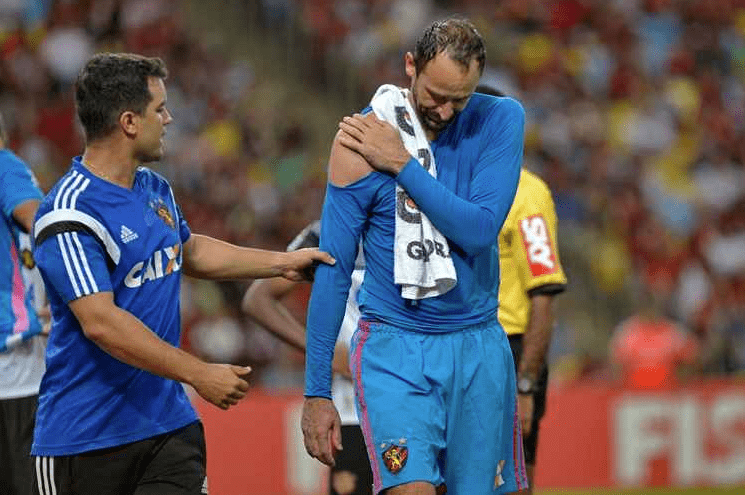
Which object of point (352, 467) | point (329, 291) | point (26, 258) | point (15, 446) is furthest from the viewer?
point (352, 467)

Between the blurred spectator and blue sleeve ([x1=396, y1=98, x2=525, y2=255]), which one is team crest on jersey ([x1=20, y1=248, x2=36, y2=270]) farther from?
the blurred spectator

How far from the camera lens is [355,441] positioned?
6.92m

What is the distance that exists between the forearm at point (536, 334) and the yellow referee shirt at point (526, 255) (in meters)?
0.06

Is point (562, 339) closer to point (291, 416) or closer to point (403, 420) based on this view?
point (291, 416)

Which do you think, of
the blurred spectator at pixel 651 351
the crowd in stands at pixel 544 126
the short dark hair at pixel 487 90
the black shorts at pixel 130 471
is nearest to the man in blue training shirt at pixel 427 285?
the black shorts at pixel 130 471

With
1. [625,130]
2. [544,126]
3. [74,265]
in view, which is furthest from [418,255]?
[625,130]

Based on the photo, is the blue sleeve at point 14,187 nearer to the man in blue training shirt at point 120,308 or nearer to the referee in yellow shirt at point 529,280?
the man in blue training shirt at point 120,308

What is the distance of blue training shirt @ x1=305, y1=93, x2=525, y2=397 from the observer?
17.6 feet

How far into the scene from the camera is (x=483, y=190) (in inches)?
211

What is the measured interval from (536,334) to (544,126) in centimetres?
998

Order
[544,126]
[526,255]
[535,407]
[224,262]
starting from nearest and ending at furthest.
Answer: [224,262] → [526,255] → [535,407] → [544,126]

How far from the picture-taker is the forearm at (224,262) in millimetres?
5930

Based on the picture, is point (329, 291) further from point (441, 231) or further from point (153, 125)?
point (153, 125)

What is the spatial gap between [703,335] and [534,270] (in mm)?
8165
